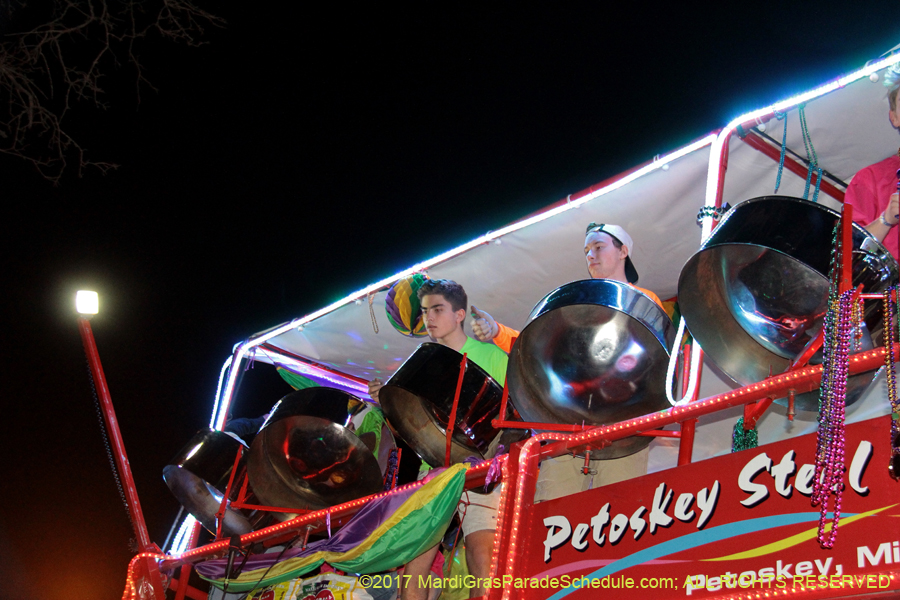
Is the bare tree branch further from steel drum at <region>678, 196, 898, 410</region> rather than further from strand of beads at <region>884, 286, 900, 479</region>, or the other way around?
strand of beads at <region>884, 286, 900, 479</region>

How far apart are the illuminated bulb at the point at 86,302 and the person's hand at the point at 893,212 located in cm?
351

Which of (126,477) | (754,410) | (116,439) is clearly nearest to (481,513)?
(754,410)

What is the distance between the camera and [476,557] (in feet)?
8.42

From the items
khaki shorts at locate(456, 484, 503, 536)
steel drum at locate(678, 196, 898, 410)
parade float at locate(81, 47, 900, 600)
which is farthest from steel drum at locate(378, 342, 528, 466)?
steel drum at locate(678, 196, 898, 410)

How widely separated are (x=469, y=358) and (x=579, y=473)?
620 mm

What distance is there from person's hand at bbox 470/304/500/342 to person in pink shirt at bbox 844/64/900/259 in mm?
1373

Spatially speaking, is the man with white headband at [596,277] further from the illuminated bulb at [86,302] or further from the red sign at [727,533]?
the illuminated bulb at [86,302]

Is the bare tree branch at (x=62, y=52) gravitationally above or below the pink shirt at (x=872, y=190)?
above

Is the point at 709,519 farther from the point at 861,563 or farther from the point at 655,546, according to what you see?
the point at 861,563

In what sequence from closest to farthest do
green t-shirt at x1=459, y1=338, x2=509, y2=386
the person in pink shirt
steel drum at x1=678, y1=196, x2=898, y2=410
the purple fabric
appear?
1. steel drum at x1=678, y1=196, x2=898, y2=410
2. the person in pink shirt
3. the purple fabric
4. green t-shirt at x1=459, y1=338, x2=509, y2=386

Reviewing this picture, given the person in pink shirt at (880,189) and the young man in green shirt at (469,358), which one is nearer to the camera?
the person in pink shirt at (880,189)

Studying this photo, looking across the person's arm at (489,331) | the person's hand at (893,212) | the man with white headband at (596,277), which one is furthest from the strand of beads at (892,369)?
the person's arm at (489,331)

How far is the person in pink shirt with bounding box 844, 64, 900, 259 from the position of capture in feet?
6.56

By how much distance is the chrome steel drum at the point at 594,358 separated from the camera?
7.12 ft
